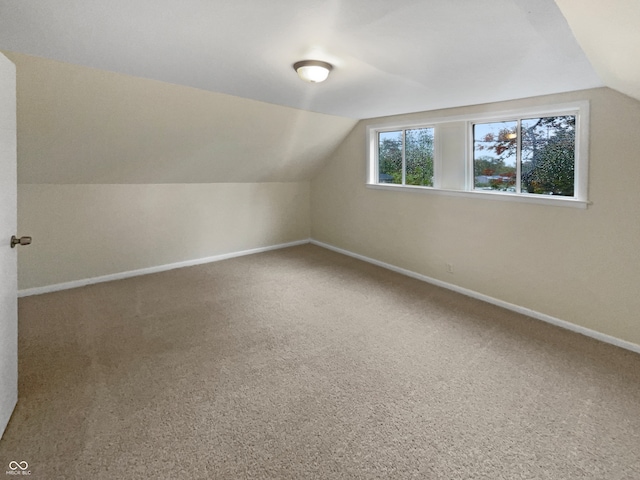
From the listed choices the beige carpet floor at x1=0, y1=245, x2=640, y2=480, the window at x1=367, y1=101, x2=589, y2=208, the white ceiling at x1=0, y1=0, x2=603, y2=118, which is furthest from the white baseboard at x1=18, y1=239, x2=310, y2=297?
the white ceiling at x1=0, y1=0, x2=603, y2=118

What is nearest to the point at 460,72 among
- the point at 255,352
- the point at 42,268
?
the point at 255,352

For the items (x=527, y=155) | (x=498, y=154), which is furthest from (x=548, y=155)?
(x=498, y=154)

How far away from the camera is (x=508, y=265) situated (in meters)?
3.30

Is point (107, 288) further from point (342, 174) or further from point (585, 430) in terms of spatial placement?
point (585, 430)

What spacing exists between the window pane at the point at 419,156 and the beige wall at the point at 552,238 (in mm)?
205

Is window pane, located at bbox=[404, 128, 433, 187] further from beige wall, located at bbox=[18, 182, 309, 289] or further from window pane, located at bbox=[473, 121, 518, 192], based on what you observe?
beige wall, located at bbox=[18, 182, 309, 289]

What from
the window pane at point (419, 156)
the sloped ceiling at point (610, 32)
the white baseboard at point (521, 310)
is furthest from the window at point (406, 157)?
the sloped ceiling at point (610, 32)

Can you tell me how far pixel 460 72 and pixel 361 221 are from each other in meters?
2.64

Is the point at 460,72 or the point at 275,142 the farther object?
the point at 275,142

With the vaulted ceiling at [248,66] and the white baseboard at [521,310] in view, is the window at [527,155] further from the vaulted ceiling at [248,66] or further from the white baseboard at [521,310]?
the white baseboard at [521,310]

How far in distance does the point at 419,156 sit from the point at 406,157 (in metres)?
0.21

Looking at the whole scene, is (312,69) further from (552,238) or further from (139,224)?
(139,224)

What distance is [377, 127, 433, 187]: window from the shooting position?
13.5 ft

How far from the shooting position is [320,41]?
2.06 m
